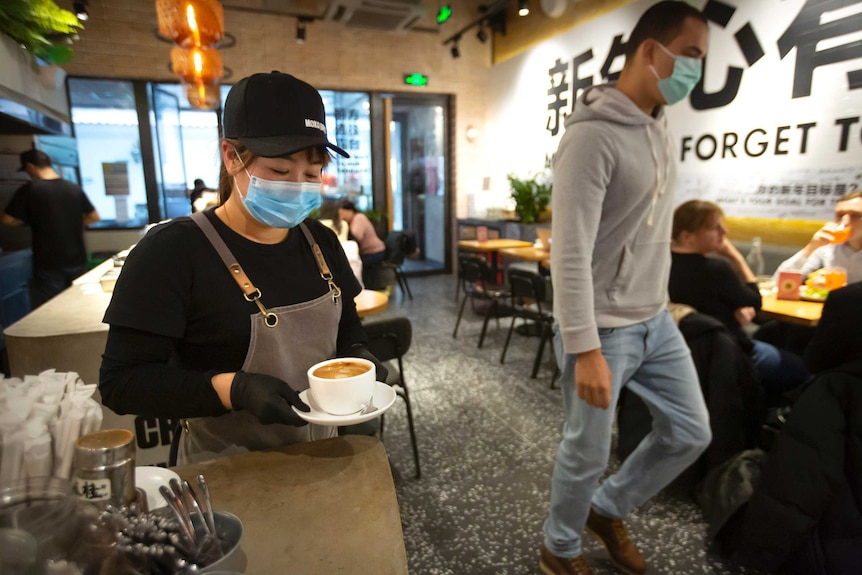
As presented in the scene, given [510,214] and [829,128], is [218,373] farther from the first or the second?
[510,214]

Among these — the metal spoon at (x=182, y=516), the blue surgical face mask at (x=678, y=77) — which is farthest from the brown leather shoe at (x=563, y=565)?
the blue surgical face mask at (x=678, y=77)

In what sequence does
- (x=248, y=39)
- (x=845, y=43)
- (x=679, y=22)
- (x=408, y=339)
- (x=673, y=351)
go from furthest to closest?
1. (x=248, y=39)
2. (x=845, y=43)
3. (x=408, y=339)
4. (x=673, y=351)
5. (x=679, y=22)

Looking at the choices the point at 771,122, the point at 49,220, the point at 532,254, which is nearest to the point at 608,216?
the point at 532,254

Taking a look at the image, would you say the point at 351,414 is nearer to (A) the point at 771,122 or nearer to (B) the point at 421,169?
(A) the point at 771,122

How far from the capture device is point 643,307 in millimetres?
1571

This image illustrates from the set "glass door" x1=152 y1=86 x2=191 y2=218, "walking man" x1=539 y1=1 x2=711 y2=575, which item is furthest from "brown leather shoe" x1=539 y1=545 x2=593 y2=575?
"glass door" x1=152 y1=86 x2=191 y2=218

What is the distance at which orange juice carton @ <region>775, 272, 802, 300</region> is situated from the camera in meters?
2.89

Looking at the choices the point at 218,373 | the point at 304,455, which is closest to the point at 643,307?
the point at 304,455

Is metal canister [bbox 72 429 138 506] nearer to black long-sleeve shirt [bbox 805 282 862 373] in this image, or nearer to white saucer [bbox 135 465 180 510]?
white saucer [bbox 135 465 180 510]

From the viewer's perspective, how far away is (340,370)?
108 cm

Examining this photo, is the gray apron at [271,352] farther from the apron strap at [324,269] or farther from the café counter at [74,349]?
the café counter at [74,349]

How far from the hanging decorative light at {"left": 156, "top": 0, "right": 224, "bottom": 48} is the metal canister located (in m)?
3.39

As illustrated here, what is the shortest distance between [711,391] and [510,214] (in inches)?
230

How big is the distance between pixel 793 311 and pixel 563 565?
187 centimetres
